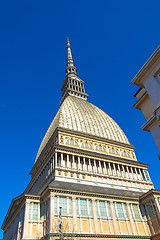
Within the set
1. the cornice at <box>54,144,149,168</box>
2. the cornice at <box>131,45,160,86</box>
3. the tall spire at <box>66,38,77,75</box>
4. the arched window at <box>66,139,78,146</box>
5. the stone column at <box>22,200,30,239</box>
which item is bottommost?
the stone column at <box>22,200,30,239</box>

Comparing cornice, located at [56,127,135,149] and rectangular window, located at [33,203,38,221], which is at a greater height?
cornice, located at [56,127,135,149]

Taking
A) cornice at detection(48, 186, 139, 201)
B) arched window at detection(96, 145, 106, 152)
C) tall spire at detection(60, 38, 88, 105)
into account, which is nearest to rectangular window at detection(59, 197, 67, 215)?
cornice at detection(48, 186, 139, 201)

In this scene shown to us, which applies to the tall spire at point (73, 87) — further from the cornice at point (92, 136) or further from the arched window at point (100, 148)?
the arched window at point (100, 148)

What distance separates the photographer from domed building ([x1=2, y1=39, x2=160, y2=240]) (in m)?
30.5

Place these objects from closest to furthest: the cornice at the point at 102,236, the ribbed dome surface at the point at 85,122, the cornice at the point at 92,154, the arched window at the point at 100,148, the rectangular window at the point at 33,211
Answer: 1. the cornice at the point at 102,236
2. the rectangular window at the point at 33,211
3. the cornice at the point at 92,154
4. the arched window at the point at 100,148
5. the ribbed dome surface at the point at 85,122

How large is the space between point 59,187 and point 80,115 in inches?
1233

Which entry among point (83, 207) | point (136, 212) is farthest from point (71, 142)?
point (136, 212)

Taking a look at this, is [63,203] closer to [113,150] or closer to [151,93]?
[151,93]

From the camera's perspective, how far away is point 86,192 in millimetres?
33812

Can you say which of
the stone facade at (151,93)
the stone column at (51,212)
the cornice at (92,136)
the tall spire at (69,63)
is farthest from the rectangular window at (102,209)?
the tall spire at (69,63)

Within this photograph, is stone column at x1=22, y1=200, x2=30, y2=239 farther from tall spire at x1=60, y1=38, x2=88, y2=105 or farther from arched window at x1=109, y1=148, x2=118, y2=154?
tall spire at x1=60, y1=38, x2=88, y2=105

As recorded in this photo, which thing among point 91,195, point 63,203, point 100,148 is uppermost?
point 100,148

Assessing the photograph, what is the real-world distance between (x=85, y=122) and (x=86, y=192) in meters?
27.7

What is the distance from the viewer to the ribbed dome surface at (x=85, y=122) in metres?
55.5
